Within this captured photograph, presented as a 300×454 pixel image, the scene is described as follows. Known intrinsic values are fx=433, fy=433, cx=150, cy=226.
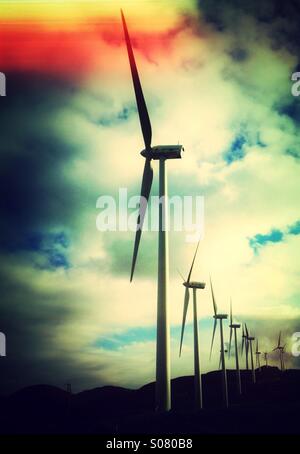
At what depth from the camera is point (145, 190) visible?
4000cm

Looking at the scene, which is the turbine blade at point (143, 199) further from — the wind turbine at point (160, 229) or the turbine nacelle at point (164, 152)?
the turbine nacelle at point (164, 152)

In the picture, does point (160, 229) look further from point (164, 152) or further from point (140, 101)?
point (140, 101)

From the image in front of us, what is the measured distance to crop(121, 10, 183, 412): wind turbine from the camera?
33031 millimetres

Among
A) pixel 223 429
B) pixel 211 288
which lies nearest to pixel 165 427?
pixel 223 429

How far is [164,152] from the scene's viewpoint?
41000 millimetres

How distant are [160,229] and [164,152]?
8563mm

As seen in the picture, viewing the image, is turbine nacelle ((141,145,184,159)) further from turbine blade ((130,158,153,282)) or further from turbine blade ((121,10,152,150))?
turbine blade ((121,10,152,150))

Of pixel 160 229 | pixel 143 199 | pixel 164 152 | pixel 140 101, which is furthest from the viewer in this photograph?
pixel 164 152

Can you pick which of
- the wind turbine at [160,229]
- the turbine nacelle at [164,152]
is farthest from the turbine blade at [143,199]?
the turbine nacelle at [164,152]

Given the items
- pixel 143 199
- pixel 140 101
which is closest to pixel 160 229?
pixel 143 199

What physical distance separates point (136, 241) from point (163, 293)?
17.6 feet
